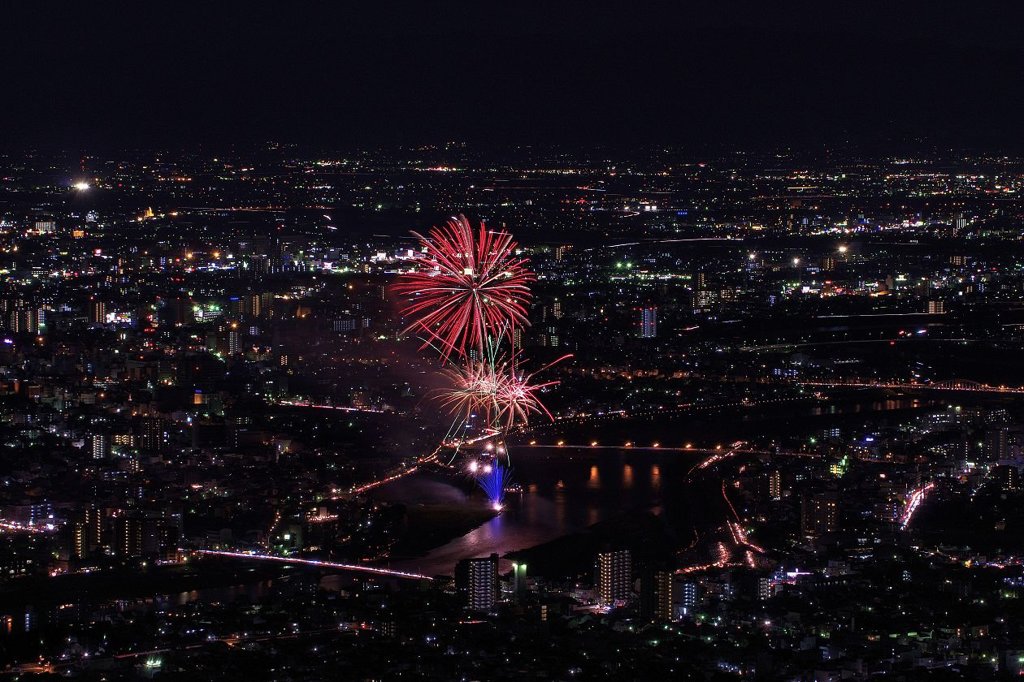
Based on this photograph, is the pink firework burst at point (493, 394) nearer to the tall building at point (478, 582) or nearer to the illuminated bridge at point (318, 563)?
the illuminated bridge at point (318, 563)

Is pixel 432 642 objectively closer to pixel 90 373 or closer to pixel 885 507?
pixel 885 507

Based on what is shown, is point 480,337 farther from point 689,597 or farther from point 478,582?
point 689,597

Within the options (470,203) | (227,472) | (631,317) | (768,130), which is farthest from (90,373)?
(768,130)

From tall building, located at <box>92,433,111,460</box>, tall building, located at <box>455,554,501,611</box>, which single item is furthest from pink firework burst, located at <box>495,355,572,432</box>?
tall building, located at <box>455,554,501,611</box>

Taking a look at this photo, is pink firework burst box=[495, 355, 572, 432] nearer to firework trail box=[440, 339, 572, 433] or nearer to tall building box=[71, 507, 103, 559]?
firework trail box=[440, 339, 572, 433]

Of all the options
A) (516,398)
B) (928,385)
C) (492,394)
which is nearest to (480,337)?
(492,394)

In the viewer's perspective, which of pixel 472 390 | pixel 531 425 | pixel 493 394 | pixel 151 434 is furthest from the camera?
pixel 531 425
